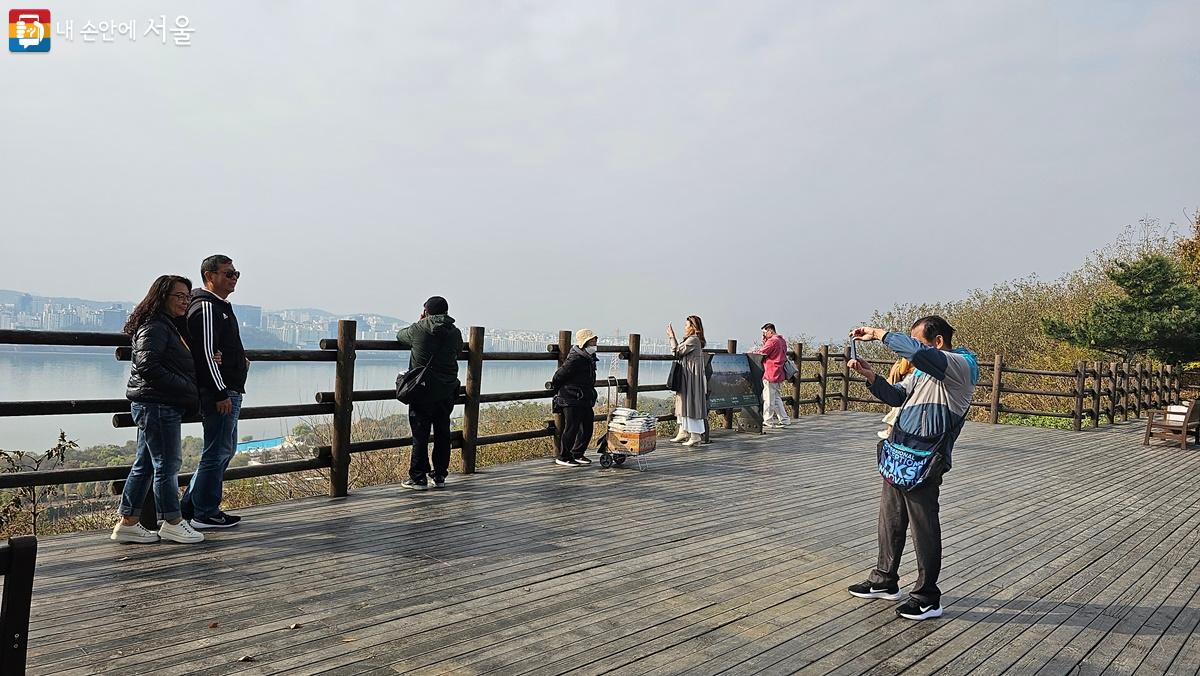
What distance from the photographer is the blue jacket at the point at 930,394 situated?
358 cm

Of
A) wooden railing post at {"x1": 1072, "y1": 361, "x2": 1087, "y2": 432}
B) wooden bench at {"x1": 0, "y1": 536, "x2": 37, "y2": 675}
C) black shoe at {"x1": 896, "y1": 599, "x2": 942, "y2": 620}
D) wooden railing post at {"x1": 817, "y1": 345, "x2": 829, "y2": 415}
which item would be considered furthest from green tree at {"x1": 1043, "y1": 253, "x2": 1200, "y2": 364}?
wooden bench at {"x1": 0, "y1": 536, "x2": 37, "y2": 675}

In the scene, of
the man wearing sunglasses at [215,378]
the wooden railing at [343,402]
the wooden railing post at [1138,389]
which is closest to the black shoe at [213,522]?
the man wearing sunglasses at [215,378]

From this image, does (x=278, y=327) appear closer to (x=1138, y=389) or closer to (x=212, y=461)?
(x=212, y=461)

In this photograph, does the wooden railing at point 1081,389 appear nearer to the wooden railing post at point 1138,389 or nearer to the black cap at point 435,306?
the wooden railing post at point 1138,389

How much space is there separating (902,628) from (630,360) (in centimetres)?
592

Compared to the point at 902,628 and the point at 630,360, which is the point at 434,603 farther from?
the point at 630,360

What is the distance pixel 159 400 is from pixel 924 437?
3.94 m

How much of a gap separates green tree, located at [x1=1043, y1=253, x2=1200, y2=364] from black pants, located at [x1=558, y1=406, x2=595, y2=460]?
12.4 metres

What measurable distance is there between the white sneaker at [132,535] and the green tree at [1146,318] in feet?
53.9

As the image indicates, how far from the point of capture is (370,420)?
26.6 feet

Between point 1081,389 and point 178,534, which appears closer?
point 178,534

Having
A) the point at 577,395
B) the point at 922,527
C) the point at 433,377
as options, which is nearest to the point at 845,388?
the point at 577,395

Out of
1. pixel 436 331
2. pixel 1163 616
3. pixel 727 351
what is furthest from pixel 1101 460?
pixel 436 331

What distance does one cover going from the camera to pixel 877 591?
4133 mm
